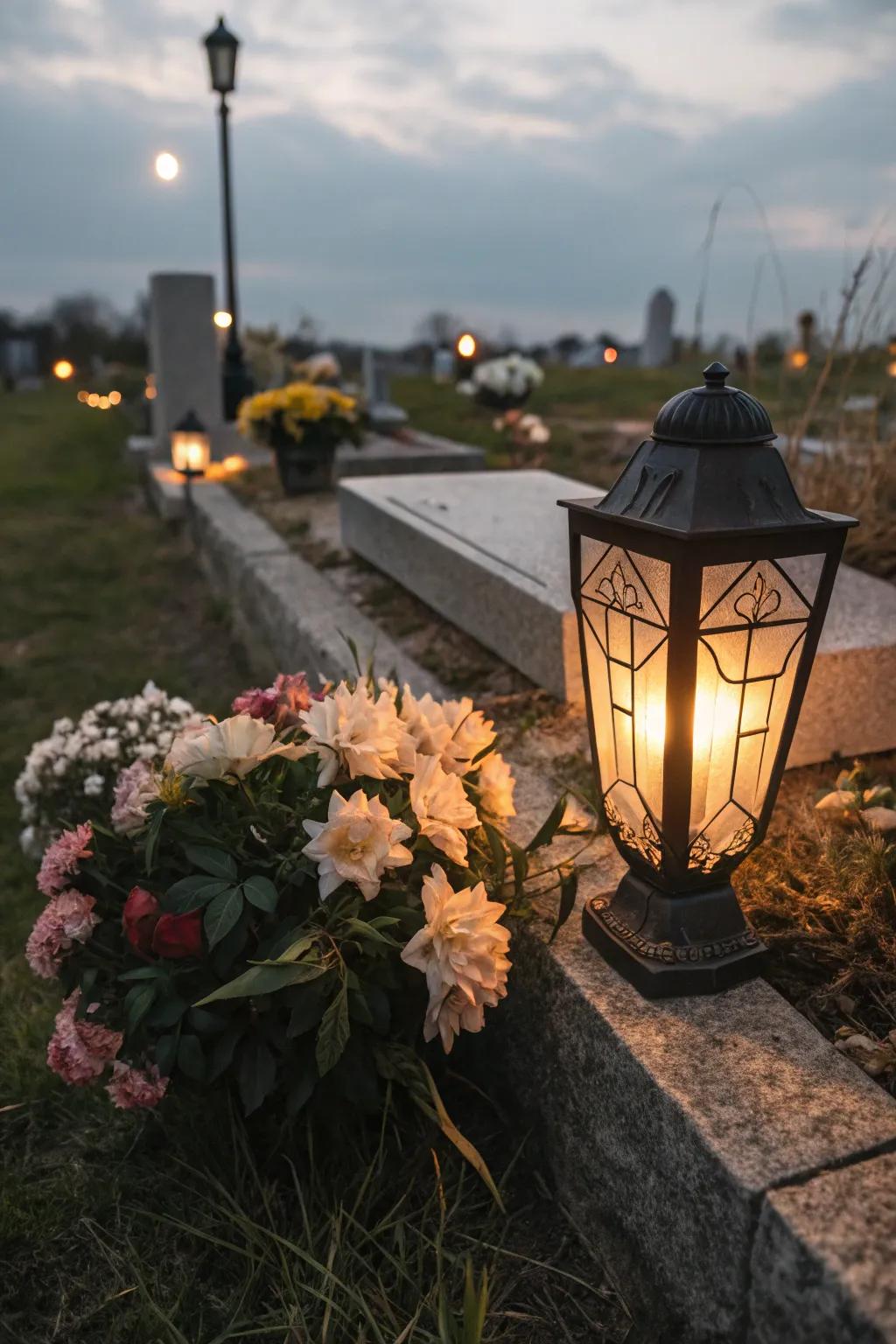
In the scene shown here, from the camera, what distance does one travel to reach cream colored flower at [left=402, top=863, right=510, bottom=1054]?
147 cm

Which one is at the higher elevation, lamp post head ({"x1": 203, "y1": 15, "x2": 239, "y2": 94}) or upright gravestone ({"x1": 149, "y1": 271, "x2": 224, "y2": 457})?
lamp post head ({"x1": 203, "y1": 15, "x2": 239, "y2": 94})

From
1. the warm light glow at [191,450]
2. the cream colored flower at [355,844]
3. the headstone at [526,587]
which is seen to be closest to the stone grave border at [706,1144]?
the cream colored flower at [355,844]

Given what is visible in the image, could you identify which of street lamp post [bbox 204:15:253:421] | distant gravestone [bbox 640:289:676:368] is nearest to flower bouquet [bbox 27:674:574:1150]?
street lamp post [bbox 204:15:253:421]

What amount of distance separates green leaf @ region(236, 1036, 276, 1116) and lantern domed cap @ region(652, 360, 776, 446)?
1.09 meters

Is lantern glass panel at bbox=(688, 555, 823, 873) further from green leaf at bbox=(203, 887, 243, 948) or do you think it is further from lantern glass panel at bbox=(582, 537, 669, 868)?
green leaf at bbox=(203, 887, 243, 948)

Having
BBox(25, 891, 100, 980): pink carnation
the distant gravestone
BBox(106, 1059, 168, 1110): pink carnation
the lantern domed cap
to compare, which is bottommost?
BBox(106, 1059, 168, 1110): pink carnation

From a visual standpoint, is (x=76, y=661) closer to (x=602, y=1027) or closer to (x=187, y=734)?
(x=187, y=734)

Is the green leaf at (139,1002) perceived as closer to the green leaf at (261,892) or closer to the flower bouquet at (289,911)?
the flower bouquet at (289,911)

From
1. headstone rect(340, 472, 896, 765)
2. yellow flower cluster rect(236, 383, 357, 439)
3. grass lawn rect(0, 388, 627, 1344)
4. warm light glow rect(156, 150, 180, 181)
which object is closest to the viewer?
grass lawn rect(0, 388, 627, 1344)

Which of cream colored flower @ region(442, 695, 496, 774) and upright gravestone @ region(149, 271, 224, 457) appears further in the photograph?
upright gravestone @ region(149, 271, 224, 457)

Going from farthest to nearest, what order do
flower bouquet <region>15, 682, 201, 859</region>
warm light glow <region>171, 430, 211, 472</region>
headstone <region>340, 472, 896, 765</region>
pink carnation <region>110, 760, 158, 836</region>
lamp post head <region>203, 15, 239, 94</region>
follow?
1. lamp post head <region>203, 15, 239, 94</region>
2. warm light glow <region>171, 430, 211, 472</region>
3. flower bouquet <region>15, 682, 201, 859</region>
4. headstone <region>340, 472, 896, 765</region>
5. pink carnation <region>110, 760, 158, 836</region>

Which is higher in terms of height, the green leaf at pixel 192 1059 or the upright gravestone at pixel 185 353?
the upright gravestone at pixel 185 353

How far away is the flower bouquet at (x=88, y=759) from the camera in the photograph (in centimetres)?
276

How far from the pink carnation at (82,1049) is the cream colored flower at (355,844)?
1.59ft
